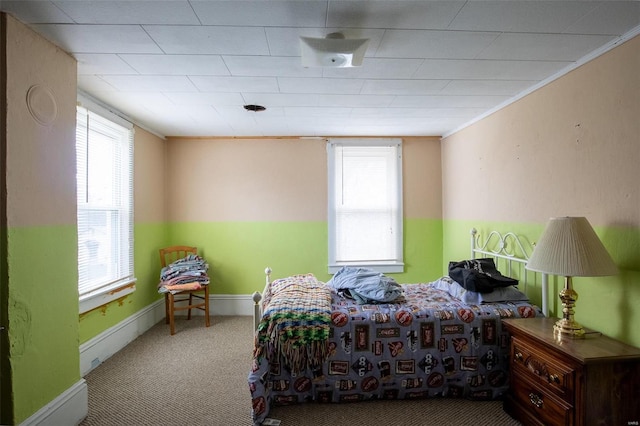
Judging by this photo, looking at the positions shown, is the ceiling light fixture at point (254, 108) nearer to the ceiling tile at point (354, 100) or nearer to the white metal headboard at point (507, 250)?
the ceiling tile at point (354, 100)

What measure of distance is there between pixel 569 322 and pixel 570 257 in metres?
0.42

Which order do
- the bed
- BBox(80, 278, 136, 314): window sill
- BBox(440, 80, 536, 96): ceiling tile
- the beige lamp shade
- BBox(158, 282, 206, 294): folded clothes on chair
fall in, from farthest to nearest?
BBox(158, 282, 206, 294): folded clothes on chair, BBox(80, 278, 136, 314): window sill, BBox(440, 80, 536, 96): ceiling tile, the bed, the beige lamp shade

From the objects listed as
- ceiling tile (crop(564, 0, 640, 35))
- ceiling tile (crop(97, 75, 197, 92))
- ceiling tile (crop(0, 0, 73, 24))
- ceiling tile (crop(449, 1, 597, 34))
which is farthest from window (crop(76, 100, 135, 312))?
ceiling tile (crop(564, 0, 640, 35))

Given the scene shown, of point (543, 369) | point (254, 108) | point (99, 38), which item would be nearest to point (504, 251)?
point (543, 369)

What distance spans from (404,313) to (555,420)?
978 mm

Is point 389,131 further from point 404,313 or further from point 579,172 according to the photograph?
point 404,313

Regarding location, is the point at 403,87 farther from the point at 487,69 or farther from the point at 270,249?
the point at 270,249

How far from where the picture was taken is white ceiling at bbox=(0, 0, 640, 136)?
158cm

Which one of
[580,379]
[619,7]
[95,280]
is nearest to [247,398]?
[95,280]

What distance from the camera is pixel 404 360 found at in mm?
2240

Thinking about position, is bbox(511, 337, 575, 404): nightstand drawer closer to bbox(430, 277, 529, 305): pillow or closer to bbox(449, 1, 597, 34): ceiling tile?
bbox(430, 277, 529, 305): pillow

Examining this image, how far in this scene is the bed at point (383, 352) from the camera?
7.10 ft

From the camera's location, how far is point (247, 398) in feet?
7.54

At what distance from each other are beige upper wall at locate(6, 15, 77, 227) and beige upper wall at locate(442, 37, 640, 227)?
3411 mm
